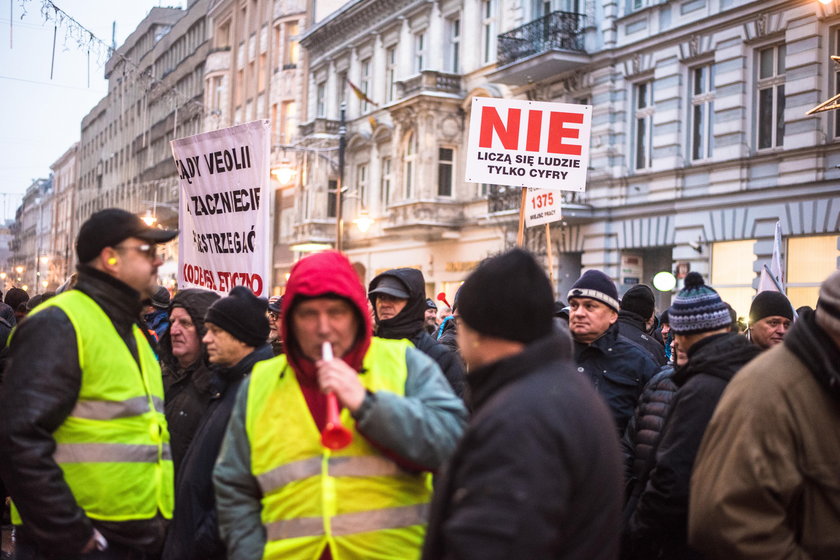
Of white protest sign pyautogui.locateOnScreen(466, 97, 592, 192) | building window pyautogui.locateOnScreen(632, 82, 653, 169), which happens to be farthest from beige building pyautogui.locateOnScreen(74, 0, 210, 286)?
white protest sign pyautogui.locateOnScreen(466, 97, 592, 192)

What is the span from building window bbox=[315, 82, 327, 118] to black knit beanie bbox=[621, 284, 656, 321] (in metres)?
32.1

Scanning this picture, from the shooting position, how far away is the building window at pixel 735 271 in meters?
20.1

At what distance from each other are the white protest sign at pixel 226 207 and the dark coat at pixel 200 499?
2395 mm

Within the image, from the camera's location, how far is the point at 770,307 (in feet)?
22.0

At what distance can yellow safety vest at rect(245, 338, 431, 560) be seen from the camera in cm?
311

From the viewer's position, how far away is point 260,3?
48.8 metres

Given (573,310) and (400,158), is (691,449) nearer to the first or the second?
(573,310)

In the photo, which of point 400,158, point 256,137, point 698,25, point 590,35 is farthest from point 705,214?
point 256,137

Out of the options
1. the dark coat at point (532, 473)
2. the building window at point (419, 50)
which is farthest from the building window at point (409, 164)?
the dark coat at point (532, 473)

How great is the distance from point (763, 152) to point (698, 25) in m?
3.23

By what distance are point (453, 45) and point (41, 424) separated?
2873 centimetres

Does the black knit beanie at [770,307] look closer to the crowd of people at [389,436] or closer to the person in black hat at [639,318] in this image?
the person in black hat at [639,318]

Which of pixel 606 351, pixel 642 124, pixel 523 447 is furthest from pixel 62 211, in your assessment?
pixel 523 447

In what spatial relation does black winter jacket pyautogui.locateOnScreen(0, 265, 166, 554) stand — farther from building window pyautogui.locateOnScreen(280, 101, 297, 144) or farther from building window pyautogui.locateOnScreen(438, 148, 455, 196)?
building window pyautogui.locateOnScreen(280, 101, 297, 144)
